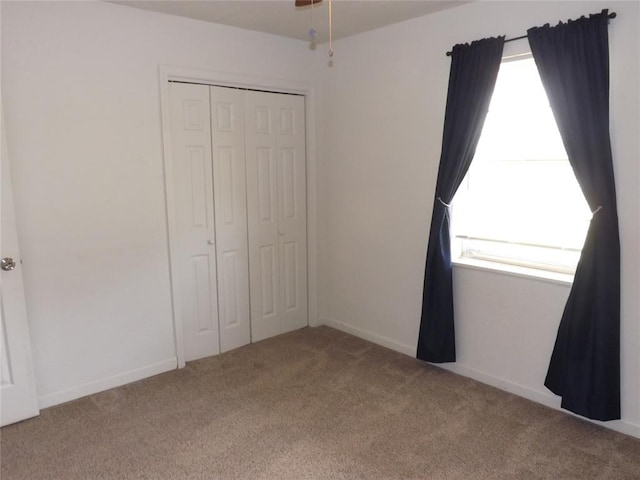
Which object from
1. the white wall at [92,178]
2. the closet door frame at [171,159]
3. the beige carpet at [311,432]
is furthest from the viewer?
the closet door frame at [171,159]

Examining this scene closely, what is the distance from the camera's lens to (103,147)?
3.00 metres

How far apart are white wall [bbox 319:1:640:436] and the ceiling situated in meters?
0.15

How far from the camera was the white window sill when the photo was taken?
2.79 m

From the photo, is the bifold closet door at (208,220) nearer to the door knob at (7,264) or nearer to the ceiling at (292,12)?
the ceiling at (292,12)

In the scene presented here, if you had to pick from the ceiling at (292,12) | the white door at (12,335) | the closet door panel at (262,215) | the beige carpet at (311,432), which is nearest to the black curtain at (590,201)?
the beige carpet at (311,432)

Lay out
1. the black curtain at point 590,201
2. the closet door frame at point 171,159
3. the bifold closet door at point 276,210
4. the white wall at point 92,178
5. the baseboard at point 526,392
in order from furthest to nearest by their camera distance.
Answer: the bifold closet door at point 276,210, the closet door frame at point 171,159, the white wall at point 92,178, the baseboard at point 526,392, the black curtain at point 590,201

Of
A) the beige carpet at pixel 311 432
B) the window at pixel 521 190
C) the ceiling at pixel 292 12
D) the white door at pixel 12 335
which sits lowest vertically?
the beige carpet at pixel 311 432

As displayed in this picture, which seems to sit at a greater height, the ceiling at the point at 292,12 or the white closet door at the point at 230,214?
the ceiling at the point at 292,12

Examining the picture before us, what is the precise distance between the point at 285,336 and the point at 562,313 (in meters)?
2.19

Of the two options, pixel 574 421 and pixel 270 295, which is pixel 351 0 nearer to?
pixel 270 295

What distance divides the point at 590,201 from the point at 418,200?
45.9 inches

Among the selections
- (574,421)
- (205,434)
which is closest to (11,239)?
(205,434)

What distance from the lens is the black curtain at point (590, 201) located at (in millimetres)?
2479

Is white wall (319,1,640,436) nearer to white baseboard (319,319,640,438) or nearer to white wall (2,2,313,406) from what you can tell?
white baseboard (319,319,640,438)
